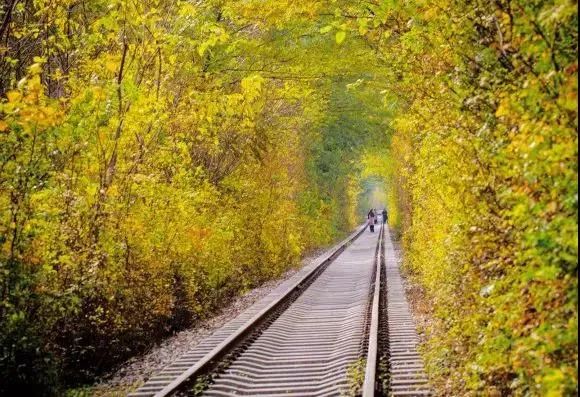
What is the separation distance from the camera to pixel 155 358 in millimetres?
10227

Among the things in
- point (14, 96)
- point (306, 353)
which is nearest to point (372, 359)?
point (306, 353)

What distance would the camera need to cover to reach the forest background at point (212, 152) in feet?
14.0

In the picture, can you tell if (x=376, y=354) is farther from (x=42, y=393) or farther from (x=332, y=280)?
(x=332, y=280)

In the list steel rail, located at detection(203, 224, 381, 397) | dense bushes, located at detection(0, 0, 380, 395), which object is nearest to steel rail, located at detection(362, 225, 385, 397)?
steel rail, located at detection(203, 224, 381, 397)

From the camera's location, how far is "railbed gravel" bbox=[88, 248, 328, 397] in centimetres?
845

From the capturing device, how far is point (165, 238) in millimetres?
12070

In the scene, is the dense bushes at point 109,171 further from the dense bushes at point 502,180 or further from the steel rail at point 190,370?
the dense bushes at point 502,180

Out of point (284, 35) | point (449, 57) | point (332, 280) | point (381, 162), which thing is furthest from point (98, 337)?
point (381, 162)

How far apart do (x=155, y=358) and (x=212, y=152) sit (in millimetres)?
7665

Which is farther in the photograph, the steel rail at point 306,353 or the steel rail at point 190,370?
the steel rail at point 306,353

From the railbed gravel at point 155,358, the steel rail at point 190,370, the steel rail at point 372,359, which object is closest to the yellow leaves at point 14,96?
the steel rail at point 190,370

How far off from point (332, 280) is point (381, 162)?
1563cm

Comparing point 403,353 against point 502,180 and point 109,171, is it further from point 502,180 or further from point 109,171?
point 109,171

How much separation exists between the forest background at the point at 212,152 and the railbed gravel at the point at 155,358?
32 centimetres
